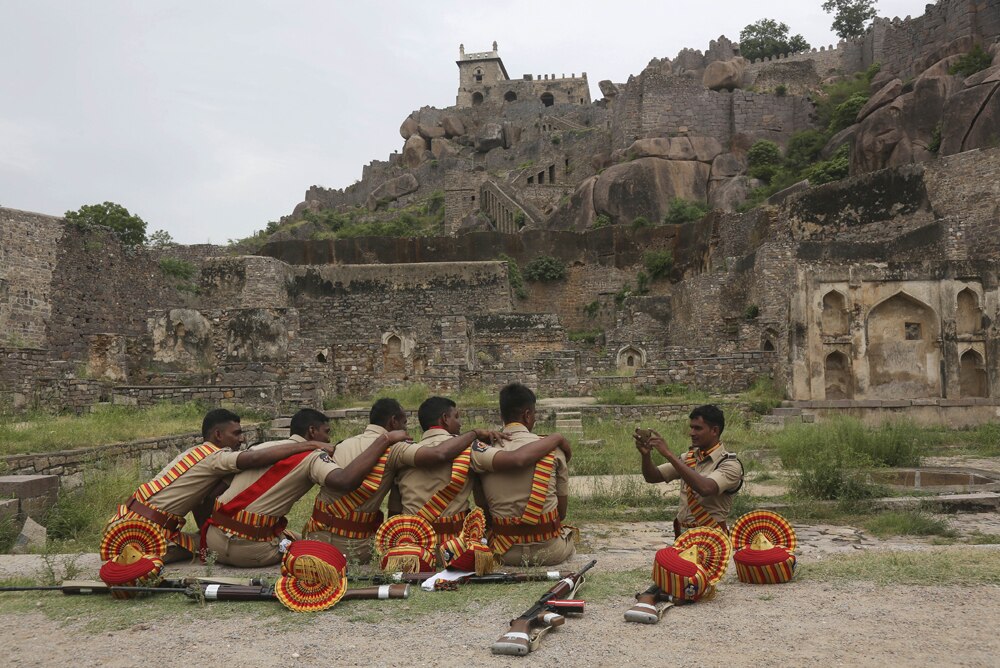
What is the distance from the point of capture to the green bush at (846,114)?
40.5m

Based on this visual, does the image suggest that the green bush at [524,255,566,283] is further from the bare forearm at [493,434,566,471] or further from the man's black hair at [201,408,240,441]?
the bare forearm at [493,434,566,471]

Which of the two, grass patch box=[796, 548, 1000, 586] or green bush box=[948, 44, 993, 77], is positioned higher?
green bush box=[948, 44, 993, 77]

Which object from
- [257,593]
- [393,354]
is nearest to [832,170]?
[393,354]

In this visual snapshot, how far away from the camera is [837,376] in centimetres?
1609

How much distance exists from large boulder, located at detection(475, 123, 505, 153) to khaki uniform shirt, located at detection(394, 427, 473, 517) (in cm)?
6104

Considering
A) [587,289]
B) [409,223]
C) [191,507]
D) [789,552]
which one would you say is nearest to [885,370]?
[789,552]

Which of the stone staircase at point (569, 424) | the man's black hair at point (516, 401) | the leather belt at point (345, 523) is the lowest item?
the leather belt at point (345, 523)

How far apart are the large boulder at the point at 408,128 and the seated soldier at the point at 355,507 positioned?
6627 centimetres

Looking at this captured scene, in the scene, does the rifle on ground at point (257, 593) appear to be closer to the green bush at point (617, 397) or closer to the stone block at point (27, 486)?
the stone block at point (27, 486)

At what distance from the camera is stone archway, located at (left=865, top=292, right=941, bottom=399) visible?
15.7 m

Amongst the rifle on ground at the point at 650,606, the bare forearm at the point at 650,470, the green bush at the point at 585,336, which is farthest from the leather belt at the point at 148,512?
the green bush at the point at 585,336

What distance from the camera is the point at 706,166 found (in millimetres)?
42438

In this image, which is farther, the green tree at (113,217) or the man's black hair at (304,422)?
the green tree at (113,217)

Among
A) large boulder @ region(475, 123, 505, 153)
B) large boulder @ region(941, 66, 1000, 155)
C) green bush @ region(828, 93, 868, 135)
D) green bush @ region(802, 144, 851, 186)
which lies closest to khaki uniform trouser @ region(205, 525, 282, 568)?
large boulder @ region(941, 66, 1000, 155)
